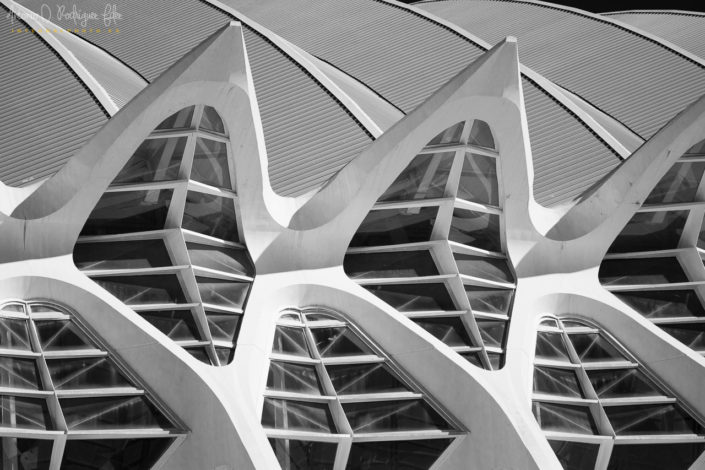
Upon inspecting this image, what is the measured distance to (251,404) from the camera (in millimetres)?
20203

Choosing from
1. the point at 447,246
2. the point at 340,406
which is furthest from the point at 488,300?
the point at 340,406

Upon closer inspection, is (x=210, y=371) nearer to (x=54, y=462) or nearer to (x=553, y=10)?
(x=54, y=462)

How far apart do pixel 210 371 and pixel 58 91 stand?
424 inches

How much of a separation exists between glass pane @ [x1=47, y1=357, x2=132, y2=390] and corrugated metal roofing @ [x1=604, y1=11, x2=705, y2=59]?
29647mm

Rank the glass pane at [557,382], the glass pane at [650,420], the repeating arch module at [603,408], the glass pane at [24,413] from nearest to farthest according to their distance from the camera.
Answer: the glass pane at [24,413], the repeating arch module at [603,408], the glass pane at [557,382], the glass pane at [650,420]

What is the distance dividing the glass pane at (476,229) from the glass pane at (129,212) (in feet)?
23.7

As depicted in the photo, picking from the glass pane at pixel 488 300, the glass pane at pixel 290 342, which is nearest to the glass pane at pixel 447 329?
the glass pane at pixel 488 300

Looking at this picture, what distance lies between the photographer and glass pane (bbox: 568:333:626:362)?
24.1 meters

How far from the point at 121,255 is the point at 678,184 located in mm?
14356

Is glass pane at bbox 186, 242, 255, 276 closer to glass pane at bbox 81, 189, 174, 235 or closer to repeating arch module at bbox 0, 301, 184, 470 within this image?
glass pane at bbox 81, 189, 174, 235

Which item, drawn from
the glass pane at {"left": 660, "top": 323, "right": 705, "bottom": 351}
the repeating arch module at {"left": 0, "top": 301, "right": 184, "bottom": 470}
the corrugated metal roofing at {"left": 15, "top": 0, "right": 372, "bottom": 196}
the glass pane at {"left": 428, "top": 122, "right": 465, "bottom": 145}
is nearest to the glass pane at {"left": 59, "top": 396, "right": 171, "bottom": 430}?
the repeating arch module at {"left": 0, "top": 301, "right": 184, "bottom": 470}

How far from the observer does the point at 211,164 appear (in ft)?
73.8

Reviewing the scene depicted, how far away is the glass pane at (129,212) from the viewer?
21.9 meters

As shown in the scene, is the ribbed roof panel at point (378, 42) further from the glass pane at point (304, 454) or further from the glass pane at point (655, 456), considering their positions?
the glass pane at point (304, 454)
